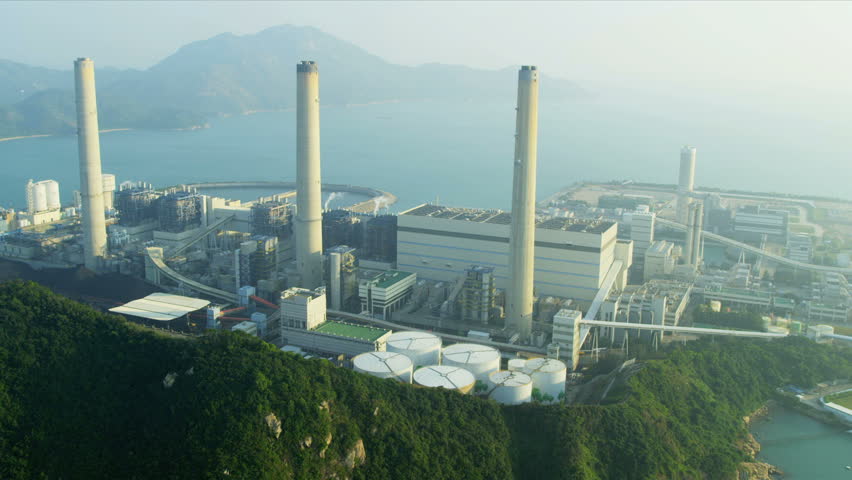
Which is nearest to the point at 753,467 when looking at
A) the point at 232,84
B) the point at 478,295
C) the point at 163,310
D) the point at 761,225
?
the point at 478,295

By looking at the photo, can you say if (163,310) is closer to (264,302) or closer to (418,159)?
(264,302)

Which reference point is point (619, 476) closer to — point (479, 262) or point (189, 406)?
point (189, 406)

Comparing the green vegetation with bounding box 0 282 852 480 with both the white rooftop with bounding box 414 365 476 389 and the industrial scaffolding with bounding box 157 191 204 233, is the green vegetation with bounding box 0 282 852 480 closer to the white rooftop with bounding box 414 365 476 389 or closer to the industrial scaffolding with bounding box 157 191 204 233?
the white rooftop with bounding box 414 365 476 389

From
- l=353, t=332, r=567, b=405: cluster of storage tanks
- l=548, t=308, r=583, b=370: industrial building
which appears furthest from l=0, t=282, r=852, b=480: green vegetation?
l=548, t=308, r=583, b=370: industrial building

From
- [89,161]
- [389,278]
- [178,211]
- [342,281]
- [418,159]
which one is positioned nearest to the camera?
[342,281]

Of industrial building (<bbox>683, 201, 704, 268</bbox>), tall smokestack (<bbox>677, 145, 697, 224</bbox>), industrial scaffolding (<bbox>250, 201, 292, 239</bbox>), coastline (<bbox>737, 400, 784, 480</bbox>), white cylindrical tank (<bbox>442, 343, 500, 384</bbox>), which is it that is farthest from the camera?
tall smokestack (<bbox>677, 145, 697, 224</bbox>)

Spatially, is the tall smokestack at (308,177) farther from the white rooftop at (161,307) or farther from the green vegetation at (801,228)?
the green vegetation at (801,228)

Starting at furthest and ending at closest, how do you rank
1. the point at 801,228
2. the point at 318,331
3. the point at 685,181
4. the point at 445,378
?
1. the point at 685,181
2. the point at 801,228
3. the point at 318,331
4. the point at 445,378
